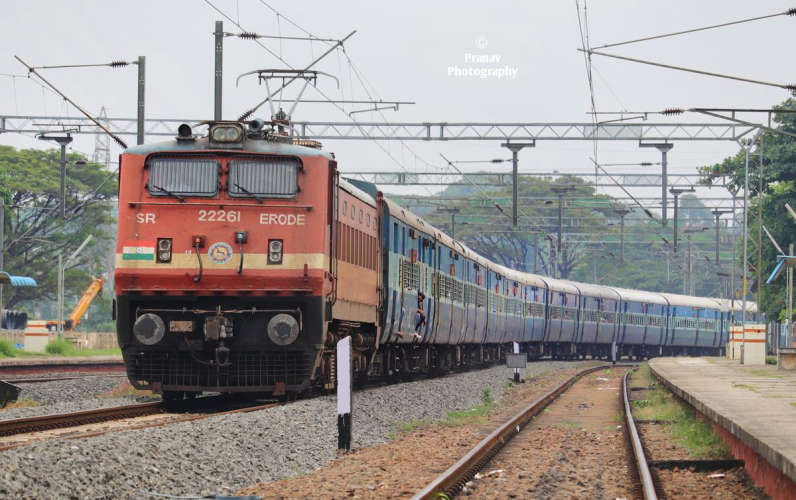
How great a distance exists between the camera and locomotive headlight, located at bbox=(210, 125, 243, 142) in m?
17.6

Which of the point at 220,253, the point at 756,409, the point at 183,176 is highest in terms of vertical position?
the point at 183,176

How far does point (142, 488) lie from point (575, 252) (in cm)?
Answer: 10373

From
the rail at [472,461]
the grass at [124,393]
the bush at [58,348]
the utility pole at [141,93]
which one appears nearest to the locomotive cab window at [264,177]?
the rail at [472,461]

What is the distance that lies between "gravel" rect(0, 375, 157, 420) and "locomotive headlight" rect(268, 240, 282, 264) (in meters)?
3.78

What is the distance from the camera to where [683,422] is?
18453 millimetres

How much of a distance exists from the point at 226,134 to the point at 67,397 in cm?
763

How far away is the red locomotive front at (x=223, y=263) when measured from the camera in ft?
55.9

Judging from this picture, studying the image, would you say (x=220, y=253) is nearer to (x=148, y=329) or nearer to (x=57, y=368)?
(x=148, y=329)

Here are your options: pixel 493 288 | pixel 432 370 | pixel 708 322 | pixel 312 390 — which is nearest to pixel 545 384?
pixel 432 370

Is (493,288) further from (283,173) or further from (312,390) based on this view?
(283,173)

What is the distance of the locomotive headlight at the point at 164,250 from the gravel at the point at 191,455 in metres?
2.65

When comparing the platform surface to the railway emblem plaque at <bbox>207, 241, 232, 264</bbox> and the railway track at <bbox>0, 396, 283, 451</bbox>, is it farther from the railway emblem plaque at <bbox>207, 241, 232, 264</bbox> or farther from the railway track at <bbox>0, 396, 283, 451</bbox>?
the railway emblem plaque at <bbox>207, 241, 232, 264</bbox>

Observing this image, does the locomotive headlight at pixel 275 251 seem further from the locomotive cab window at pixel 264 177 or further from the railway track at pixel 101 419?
the railway track at pixel 101 419

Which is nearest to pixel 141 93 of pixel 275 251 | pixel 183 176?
pixel 183 176
